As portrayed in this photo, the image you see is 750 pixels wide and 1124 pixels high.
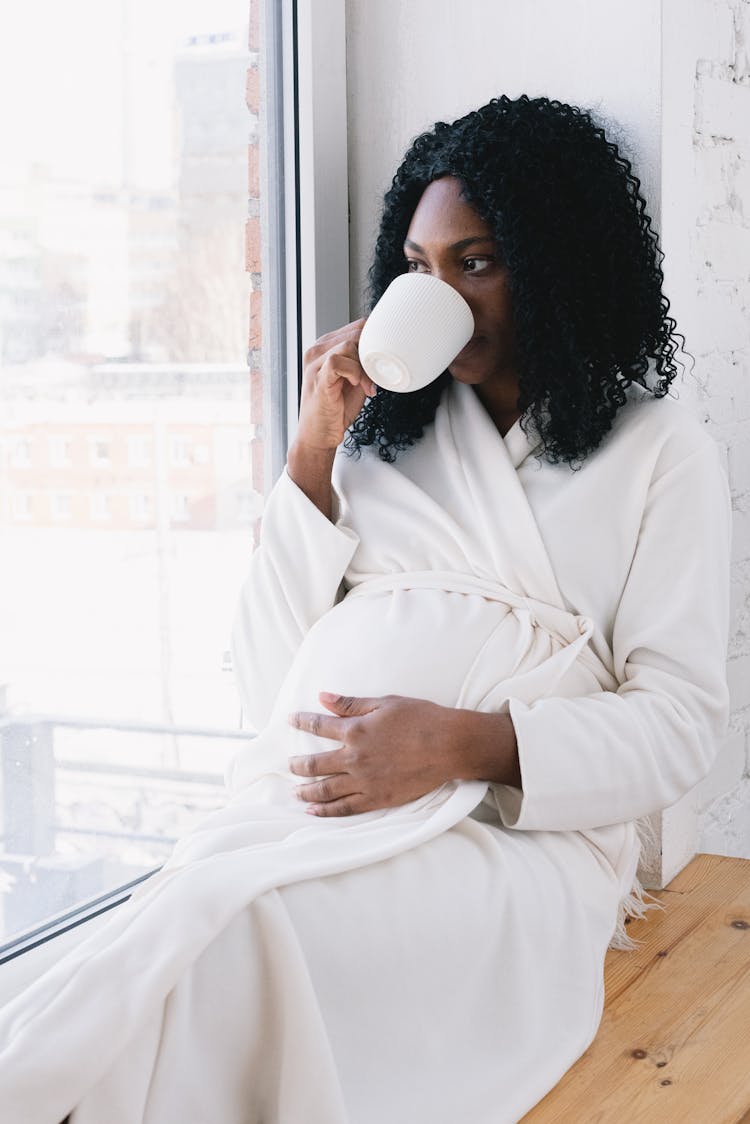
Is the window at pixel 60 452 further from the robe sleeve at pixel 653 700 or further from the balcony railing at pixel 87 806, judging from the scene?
the robe sleeve at pixel 653 700

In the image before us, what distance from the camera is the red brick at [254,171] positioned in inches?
71.1

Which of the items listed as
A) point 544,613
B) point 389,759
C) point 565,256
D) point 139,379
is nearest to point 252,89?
point 139,379

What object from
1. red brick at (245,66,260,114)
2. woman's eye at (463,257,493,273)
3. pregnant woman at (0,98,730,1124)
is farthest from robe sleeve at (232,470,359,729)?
red brick at (245,66,260,114)

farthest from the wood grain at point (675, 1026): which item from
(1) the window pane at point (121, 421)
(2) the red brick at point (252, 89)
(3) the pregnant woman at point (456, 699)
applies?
(2) the red brick at point (252, 89)

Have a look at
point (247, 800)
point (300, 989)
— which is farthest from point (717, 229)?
point (300, 989)

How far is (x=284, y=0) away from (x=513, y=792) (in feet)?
3.89

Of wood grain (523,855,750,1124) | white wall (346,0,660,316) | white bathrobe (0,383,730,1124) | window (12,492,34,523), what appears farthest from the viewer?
white wall (346,0,660,316)

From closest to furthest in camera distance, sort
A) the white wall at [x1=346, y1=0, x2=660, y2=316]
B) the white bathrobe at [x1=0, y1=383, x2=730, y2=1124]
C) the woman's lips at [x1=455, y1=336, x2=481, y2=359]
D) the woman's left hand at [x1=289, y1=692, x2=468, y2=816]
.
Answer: the white bathrobe at [x1=0, y1=383, x2=730, y2=1124]
the woman's left hand at [x1=289, y1=692, x2=468, y2=816]
the woman's lips at [x1=455, y1=336, x2=481, y2=359]
the white wall at [x1=346, y1=0, x2=660, y2=316]

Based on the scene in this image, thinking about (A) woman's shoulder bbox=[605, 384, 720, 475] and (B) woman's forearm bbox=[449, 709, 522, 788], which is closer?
(B) woman's forearm bbox=[449, 709, 522, 788]

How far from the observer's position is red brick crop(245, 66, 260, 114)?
70.4 inches

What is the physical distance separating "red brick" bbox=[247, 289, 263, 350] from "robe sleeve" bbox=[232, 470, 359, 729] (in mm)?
289

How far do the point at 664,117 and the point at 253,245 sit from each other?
59cm

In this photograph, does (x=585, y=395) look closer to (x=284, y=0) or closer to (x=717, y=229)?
(x=717, y=229)

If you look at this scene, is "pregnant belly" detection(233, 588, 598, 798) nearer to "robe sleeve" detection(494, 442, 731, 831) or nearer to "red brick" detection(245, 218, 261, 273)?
"robe sleeve" detection(494, 442, 731, 831)
